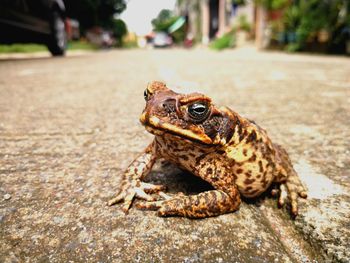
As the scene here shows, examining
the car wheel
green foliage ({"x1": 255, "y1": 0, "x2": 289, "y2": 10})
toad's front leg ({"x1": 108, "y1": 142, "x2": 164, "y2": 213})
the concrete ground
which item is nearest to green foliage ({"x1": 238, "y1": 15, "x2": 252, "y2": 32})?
green foliage ({"x1": 255, "y1": 0, "x2": 289, "y2": 10})

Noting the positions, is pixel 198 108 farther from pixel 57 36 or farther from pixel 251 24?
pixel 251 24

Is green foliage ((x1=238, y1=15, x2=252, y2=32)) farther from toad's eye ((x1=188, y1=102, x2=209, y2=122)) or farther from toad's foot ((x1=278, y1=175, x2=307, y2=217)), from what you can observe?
toad's eye ((x1=188, y1=102, x2=209, y2=122))

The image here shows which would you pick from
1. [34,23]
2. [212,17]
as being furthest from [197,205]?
[212,17]

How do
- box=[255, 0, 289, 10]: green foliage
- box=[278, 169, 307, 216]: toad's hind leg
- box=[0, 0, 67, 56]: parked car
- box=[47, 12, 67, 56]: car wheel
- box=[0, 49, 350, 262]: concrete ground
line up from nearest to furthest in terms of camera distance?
box=[0, 49, 350, 262]: concrete ground, box=[278, 169, 307, 216]: toad's hind leg, box=[0, 0, 67, 56]: parked car, box=[47, 12, 67, 56]: car wheel, box=[255, 0, 289, 10]: green foliage

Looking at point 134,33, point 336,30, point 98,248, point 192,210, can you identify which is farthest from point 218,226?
point 134,33

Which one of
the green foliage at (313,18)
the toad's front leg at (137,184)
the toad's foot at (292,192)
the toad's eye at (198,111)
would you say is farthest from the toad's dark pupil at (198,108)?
the green foliage at (313,18)

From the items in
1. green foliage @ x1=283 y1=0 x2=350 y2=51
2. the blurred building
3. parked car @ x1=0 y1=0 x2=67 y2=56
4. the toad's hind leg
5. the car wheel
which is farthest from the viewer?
the blurred building

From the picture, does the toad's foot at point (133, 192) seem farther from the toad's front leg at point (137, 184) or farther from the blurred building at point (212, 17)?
the blurred building at point (212, 17)
